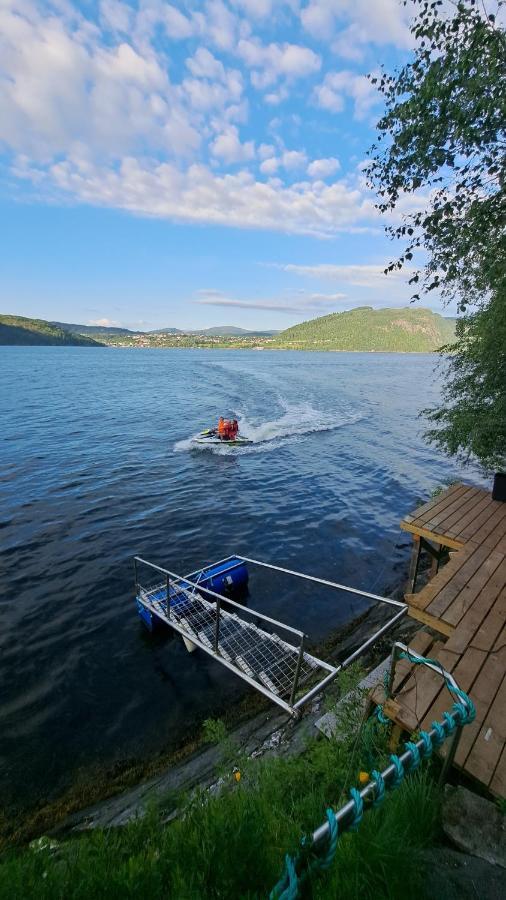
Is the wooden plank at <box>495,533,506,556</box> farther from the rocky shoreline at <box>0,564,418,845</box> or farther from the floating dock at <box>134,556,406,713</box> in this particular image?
the rocky shoreline at <box>0,564,418,845</box>

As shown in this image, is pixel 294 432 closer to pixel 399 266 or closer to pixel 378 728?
pixel 399 266

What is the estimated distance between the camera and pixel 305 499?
1967 centimetres

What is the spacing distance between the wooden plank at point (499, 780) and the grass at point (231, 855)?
22.6 inches

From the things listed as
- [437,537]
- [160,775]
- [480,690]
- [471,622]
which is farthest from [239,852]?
[437,537]

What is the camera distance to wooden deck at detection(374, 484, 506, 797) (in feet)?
11.9

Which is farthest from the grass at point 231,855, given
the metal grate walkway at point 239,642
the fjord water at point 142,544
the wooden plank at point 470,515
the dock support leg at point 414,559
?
the dock support leg at point 414,559

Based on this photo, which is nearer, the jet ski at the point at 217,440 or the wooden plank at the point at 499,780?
the wooden plank at the point at 499,780

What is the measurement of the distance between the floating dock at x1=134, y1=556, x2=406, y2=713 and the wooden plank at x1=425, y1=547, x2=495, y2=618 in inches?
31.9

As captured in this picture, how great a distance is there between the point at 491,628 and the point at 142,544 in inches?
486

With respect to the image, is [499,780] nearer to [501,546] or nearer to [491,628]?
[491,628]

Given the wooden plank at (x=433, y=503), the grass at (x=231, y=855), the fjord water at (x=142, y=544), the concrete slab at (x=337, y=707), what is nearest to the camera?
the grass at (x=231, y=855)

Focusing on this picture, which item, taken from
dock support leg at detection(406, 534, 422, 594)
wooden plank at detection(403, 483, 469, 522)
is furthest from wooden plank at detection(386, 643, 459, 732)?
dock support leg at detection(406, 534, 422, 594)

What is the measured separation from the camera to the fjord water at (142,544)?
8227mm

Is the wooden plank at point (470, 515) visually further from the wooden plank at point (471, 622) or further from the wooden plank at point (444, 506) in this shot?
the wooden plank at point (471, 622)
